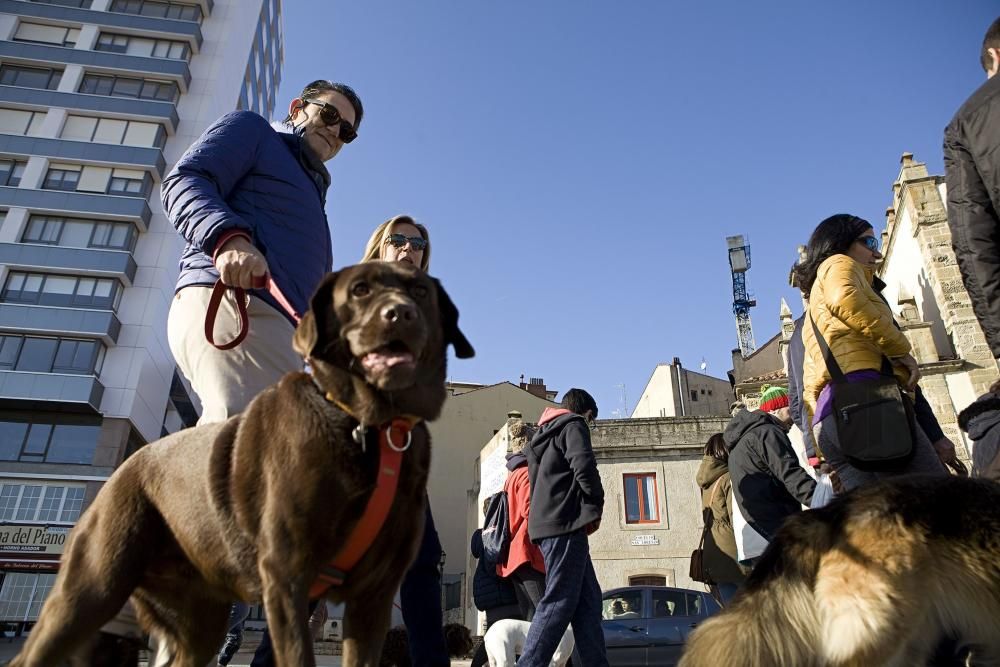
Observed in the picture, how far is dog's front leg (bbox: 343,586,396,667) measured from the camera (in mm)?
2006

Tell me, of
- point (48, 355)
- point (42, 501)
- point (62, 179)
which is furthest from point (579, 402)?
point (62, 179)

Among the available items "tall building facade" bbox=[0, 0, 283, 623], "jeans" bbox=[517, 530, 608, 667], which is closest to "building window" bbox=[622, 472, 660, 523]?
"jeans" bbox=[517, 530, 608, 667]

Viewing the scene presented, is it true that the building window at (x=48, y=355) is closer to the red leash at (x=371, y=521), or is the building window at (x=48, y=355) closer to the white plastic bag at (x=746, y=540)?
the white plastic bag at (x=746, y=540)

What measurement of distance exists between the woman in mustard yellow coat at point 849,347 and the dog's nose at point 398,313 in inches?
114

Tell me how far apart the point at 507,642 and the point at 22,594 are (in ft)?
112

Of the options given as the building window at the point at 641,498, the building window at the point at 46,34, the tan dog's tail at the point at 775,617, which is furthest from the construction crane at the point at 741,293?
the tan dog's tail at the point at 775,617

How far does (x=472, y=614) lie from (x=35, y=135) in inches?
1448

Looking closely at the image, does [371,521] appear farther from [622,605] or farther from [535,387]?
[535,387]

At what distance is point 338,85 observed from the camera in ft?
11.8

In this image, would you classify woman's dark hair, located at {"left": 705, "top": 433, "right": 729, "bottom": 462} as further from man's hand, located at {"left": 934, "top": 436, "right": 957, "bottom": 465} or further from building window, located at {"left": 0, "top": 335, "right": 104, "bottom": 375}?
building window, located at {"left": 0, "top": 335, "right": 104, "bottom": 375}

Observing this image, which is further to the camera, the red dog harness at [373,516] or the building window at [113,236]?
the building window at [113,236]

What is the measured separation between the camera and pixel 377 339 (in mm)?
1981

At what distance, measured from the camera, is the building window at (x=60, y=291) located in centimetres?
3534

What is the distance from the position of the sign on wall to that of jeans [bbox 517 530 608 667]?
33.4m
